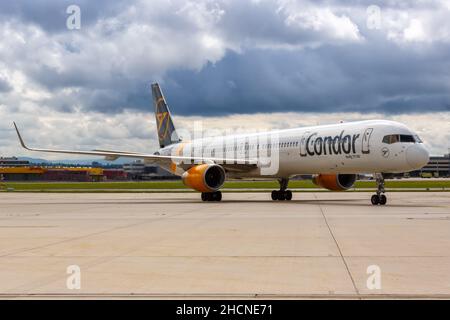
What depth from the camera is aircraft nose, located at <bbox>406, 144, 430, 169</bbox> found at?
83.8 feet

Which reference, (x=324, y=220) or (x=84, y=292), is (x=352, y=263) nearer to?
(x=84, y=292)

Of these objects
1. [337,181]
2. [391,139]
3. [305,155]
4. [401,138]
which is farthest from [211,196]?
[401,138]

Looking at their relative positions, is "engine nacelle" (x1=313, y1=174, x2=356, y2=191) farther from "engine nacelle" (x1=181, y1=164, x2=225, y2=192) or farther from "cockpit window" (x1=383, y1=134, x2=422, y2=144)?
"cockpit window" (x1=383, y1=134, x2=422, y2=144)

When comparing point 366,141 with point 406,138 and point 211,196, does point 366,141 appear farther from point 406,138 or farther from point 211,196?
point 211,196

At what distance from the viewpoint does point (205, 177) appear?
31.7 metres

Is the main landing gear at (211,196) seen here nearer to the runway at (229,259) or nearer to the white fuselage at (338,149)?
the white fuselage at (338,149)

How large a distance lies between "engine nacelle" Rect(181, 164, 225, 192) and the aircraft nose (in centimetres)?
1018

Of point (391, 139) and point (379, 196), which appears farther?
point (379, 196)

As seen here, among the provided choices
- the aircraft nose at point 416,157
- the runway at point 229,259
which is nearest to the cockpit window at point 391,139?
the aircraft nose at point 416,157

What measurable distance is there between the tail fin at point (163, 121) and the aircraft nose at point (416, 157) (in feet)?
72.3

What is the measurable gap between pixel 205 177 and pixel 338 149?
A: 23.0 ft

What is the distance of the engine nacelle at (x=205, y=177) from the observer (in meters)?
31.7

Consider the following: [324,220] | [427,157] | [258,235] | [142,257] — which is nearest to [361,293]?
[142,257]
